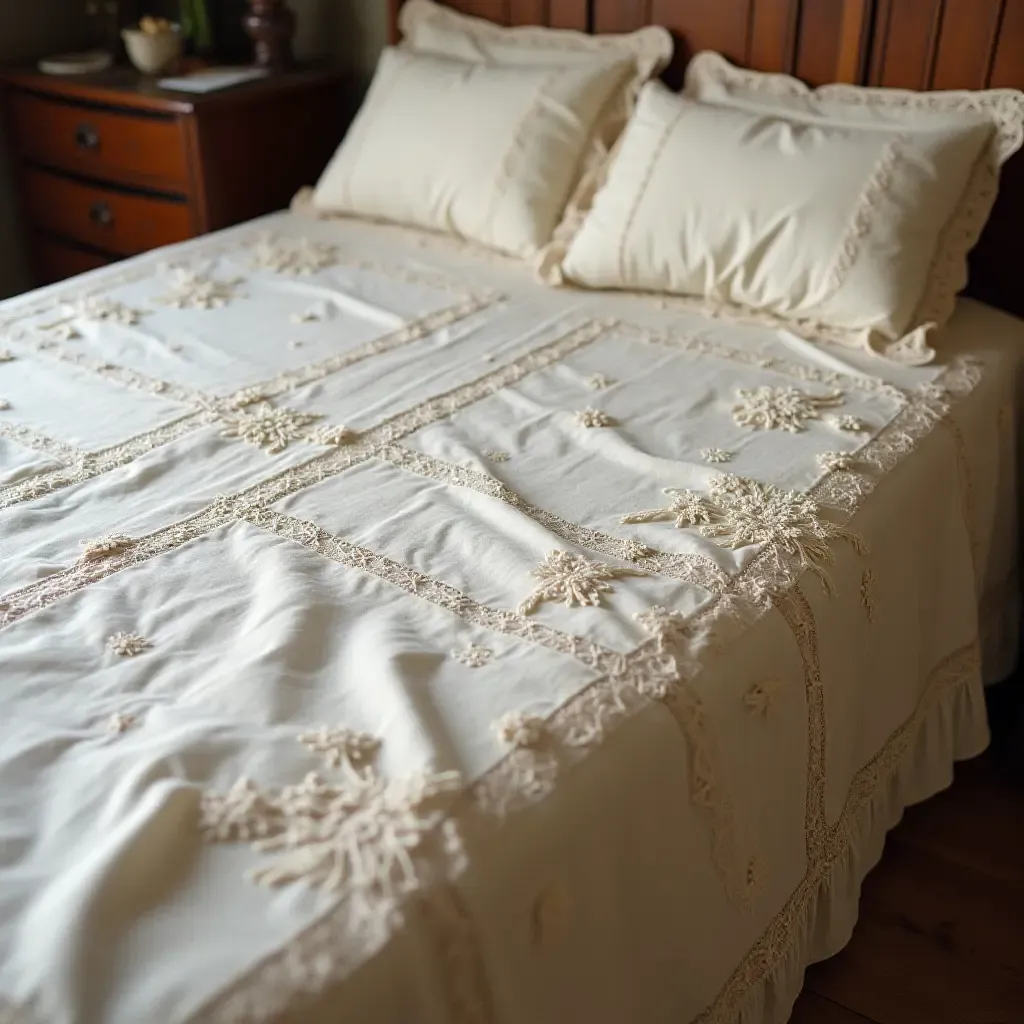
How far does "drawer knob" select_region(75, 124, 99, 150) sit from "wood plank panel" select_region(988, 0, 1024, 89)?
1.93 meters

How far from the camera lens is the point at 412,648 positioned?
3.89 feet

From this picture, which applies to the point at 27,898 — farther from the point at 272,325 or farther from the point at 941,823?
the point at 941,823

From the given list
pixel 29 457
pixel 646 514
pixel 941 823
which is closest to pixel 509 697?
pixel 646 514

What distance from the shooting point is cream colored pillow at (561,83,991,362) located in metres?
1.87

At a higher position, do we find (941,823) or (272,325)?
(272,325)

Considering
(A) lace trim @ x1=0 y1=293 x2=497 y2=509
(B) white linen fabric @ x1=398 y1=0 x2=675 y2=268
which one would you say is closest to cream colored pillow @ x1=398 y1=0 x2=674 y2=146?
(B) white linen fabric @ x1=398 y1=0 x2=675 y2=268

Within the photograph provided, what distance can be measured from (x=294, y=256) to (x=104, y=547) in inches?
43.7

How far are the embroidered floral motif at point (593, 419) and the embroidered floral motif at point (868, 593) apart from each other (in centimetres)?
43

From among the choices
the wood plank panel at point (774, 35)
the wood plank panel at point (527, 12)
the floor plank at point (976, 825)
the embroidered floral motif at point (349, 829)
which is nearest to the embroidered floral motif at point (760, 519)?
the embroidered floral motif at point (349, 829)

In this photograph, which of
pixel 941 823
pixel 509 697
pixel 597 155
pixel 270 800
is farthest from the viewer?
pixel 597 155

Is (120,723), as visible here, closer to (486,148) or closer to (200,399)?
(200,399)

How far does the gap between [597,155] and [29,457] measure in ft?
4.11

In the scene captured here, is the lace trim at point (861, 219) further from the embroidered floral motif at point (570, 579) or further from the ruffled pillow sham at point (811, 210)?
the embroidered floral motif at point (570, 579)

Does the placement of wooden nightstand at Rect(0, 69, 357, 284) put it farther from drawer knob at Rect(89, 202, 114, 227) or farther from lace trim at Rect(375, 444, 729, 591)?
lace trim at Rect(375, 444, 729, 591)
